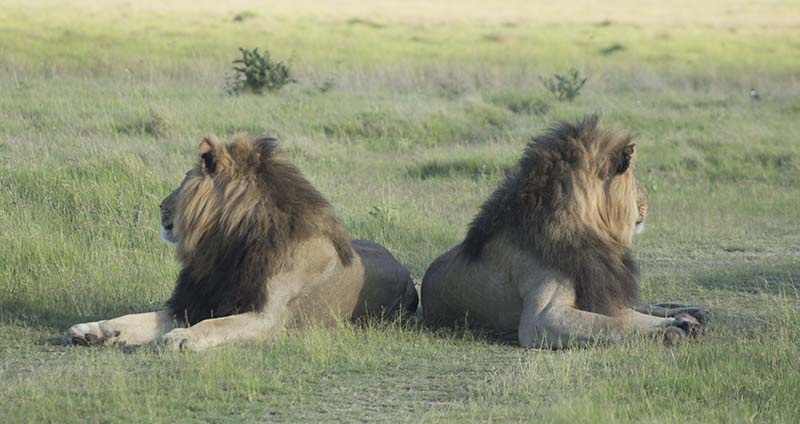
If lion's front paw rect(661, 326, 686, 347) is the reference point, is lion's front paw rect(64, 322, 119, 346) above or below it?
below

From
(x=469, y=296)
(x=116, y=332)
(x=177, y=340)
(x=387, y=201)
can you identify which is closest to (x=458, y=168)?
(x=387, y=201)

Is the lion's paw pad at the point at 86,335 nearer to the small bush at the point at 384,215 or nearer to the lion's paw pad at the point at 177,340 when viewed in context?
the lion's paw pad at the point at 177,340

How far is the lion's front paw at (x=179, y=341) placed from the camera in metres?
5.84

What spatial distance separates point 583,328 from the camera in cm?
609

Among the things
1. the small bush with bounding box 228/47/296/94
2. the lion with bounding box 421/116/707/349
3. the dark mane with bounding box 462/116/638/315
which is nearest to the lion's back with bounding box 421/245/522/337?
the lion with bounding box 421/116/707/349

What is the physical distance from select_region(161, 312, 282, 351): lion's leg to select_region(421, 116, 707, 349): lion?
1.15m

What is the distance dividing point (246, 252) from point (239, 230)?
122 millimetres

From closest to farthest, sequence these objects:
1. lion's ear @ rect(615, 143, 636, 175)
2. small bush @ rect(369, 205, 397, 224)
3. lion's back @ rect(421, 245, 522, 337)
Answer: lion's ear @ rect(615, 143, 636, 175)
lion's back @ rect(421, 245, 522, 337)
small bush @ rect(369, 205, 397, 224)

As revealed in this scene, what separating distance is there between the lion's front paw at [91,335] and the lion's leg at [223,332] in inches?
16.3

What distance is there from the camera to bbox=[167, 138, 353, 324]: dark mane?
6.28 metres

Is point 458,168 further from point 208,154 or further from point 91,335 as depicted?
point 91,335

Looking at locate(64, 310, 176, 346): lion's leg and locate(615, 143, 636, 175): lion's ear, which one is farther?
locate(615, 143, 636, 175): lion's ear

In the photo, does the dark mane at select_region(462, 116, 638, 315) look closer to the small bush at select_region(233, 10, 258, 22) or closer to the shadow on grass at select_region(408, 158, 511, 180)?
the shadow on grass at select_region(408, 158, 511, 180)

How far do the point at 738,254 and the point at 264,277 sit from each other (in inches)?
195
